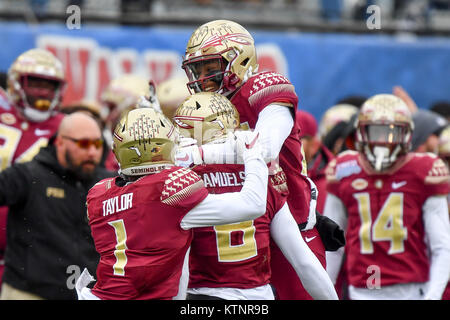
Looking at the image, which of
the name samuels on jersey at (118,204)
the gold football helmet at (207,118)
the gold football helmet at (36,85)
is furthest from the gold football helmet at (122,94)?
the name samuels on jersey at (118,204)

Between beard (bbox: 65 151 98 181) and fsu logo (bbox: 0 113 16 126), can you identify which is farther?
fsu logo (bbox: 0 113 16 126)

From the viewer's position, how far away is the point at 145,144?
4.28m

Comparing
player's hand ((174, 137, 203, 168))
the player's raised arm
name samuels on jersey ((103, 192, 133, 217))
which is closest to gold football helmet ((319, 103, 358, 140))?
player's hand ((174, 137, 203, 168))

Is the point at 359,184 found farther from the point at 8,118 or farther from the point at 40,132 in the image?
the point at 8,118

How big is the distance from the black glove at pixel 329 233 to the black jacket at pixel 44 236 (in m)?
1.85

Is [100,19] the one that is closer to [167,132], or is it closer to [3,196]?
[3,196]

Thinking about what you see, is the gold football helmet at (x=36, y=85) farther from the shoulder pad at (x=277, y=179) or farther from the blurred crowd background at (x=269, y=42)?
the shoulder pad at (x=277, y=179)

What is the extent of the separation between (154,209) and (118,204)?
198 millimetres

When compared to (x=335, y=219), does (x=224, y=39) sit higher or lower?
higher

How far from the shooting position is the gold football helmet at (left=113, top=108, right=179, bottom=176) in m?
4.28

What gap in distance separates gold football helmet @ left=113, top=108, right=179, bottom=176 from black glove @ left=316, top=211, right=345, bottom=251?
3.63 ft

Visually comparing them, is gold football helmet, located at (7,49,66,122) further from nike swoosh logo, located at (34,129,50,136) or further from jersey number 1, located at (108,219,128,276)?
jersey number 1, located at (108,219,128,276)

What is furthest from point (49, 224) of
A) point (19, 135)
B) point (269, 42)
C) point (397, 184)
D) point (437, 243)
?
point (269, 42)

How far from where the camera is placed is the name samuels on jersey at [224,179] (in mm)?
4516
